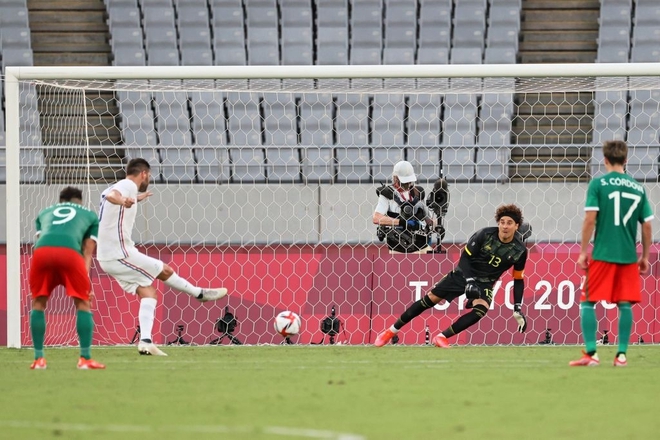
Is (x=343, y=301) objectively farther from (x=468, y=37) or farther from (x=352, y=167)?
(x=468, y=37)

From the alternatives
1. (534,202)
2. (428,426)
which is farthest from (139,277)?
(534,202)

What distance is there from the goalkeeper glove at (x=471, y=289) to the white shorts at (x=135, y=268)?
9.08ft

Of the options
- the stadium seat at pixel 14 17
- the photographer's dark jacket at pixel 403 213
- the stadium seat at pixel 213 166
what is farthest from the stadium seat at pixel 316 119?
the stadium seat at pixel 14 17

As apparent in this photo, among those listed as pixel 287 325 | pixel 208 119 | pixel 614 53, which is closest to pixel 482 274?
pixel 287 325

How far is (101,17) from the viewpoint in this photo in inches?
786

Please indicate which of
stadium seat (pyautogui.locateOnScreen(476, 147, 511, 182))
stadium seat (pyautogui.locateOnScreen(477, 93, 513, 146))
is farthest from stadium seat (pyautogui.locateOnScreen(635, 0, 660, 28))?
stadium seat (pyautogui.locateOnScreen(476, 147, 511, 182))

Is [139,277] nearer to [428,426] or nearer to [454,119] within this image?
[428,426]

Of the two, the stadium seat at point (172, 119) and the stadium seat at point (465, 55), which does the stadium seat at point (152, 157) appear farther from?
the stadium seat at point (465, 55)

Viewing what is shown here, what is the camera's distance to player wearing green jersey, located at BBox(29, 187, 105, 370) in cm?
802

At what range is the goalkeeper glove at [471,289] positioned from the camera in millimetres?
10281

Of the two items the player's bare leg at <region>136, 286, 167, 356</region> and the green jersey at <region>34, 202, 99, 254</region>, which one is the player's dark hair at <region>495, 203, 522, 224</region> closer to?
the player's bare leg at <region>136, 286, 167, 356</region>

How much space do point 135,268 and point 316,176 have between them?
4.67m

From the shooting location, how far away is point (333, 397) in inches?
240

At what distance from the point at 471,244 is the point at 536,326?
1.61 metres
